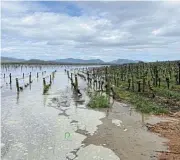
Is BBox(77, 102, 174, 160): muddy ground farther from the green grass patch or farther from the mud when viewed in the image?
the green grass patch

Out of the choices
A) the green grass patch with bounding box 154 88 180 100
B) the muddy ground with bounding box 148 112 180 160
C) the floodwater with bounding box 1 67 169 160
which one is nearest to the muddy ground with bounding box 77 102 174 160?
the floodwater with bounding box 1 67 169 160

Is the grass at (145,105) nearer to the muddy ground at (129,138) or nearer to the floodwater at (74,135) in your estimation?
the floodwater at (74,135)

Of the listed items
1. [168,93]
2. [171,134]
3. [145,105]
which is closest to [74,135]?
[171,134]

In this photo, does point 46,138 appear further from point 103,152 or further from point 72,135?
point 103,152

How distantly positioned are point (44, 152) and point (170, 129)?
10.1 m

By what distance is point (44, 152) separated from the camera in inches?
750

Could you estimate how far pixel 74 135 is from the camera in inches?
904

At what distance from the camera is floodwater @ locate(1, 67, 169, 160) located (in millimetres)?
18836

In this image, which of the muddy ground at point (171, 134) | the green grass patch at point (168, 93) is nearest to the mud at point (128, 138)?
the muddy ground at point (171, 134)

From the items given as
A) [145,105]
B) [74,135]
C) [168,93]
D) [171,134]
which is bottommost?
[74,135]

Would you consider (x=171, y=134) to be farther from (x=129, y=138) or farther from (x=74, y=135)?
(x=74, y=135)

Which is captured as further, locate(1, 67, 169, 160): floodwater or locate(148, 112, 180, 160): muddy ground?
locate(1, 67, 169, 160): floodwater

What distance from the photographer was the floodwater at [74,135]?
18.8 meters

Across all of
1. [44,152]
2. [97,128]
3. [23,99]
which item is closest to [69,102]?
[23,99]
